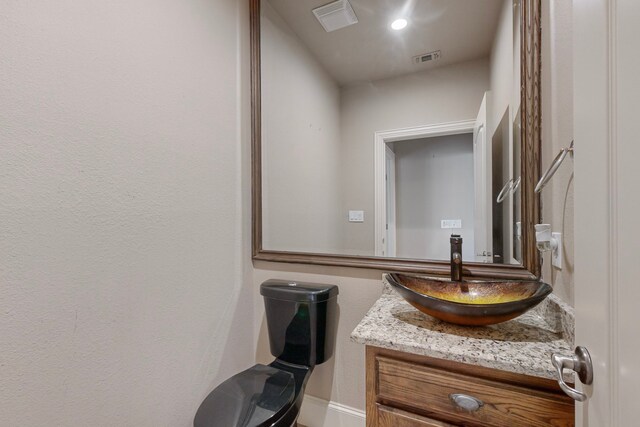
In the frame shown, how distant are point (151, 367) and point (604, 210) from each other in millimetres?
1464

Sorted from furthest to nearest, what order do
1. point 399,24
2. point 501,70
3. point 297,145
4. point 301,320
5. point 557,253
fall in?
1. point 297,145
2. point 399,24
3. point 301,320
4. point 501,70
5. point 557,253

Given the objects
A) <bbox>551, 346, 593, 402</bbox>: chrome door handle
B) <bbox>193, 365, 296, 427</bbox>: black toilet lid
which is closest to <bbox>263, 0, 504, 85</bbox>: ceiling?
<bbox>551, 346, 593, 402</bbox>: chrome door handle

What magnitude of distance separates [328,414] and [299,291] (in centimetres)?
74

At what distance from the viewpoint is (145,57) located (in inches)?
43.8

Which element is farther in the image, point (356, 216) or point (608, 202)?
point (356, 216)

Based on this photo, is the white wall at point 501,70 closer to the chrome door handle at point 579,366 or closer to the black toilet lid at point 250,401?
the chrome door handle at point 579,366

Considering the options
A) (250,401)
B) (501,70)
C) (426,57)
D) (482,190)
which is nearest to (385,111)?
(426,57)

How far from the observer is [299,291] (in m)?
1.38

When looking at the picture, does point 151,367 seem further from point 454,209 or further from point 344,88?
point 344,88

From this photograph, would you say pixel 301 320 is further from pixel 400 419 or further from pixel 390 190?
pixel 390 190

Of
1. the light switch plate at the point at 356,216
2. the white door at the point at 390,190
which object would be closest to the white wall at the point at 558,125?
the white door at the point at 390,190

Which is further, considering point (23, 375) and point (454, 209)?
point (454, 209)

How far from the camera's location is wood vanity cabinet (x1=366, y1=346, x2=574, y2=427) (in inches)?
26.9

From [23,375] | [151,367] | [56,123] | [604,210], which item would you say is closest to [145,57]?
[56,123]
